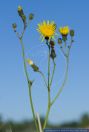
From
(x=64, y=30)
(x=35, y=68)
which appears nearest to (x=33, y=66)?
(x=35, y=68)

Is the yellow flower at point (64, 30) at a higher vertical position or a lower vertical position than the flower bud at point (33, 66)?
higher

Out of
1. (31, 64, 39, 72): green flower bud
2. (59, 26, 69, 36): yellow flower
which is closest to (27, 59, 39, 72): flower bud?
(31, 64, 39, 72): green flower bud

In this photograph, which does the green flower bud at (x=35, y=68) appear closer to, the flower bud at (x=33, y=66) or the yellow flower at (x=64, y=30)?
the flower bud at (x=33, y=66)

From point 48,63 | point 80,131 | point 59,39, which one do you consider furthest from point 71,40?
point 80,131

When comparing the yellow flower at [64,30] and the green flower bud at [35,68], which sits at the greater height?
the yellow flower at [64,30]

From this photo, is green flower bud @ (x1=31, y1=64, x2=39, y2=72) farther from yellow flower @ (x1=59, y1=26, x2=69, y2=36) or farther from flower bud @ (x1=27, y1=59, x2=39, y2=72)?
yellow flower @ (x1=59, y1=26, x2=69, y2=36)

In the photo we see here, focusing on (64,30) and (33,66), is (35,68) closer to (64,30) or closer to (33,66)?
(33,66)

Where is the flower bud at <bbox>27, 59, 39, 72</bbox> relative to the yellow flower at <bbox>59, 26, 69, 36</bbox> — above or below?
below

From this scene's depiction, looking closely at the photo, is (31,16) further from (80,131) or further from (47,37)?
(80,131)

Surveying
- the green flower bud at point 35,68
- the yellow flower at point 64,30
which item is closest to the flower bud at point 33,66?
the green flower bud at point 35,68
